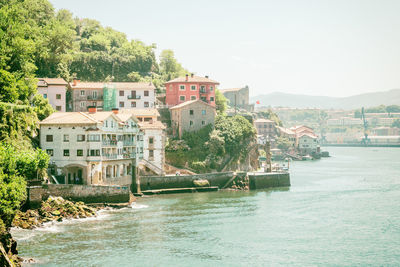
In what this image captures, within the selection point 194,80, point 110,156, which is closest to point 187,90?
point 194,80

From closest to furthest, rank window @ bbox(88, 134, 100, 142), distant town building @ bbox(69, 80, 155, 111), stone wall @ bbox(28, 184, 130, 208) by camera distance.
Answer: stone wall @ bbox(28, 184, 130, 208) < window @ bbox(88, 134, 100, 142) < distant town building @ bbox(69, 80, 155, 111)

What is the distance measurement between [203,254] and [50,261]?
1173cm

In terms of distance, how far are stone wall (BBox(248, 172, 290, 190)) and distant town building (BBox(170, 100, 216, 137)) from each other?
1454 cm

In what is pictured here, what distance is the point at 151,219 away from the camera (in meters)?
52.2

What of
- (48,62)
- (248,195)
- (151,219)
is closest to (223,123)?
(248,195)

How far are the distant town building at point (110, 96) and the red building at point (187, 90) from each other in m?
5.58

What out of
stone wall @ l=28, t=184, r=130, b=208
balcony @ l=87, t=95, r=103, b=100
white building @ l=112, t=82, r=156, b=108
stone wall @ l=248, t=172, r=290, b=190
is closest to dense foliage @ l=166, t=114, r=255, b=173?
stone wall @ l=248, t=172, r=290, b=190

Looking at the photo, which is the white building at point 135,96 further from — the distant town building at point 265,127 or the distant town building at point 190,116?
the distant town building at point 265,127

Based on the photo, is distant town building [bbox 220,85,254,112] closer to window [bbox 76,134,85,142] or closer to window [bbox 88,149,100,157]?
window [bbox 88,149,100,157]

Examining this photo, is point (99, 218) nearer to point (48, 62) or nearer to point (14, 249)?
point (14, 249)

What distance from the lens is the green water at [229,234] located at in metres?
39.4

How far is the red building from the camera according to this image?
3777 inches

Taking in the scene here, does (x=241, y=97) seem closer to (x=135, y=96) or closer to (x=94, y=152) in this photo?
(x=135, y=96)

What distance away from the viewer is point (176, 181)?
72.6 metres
